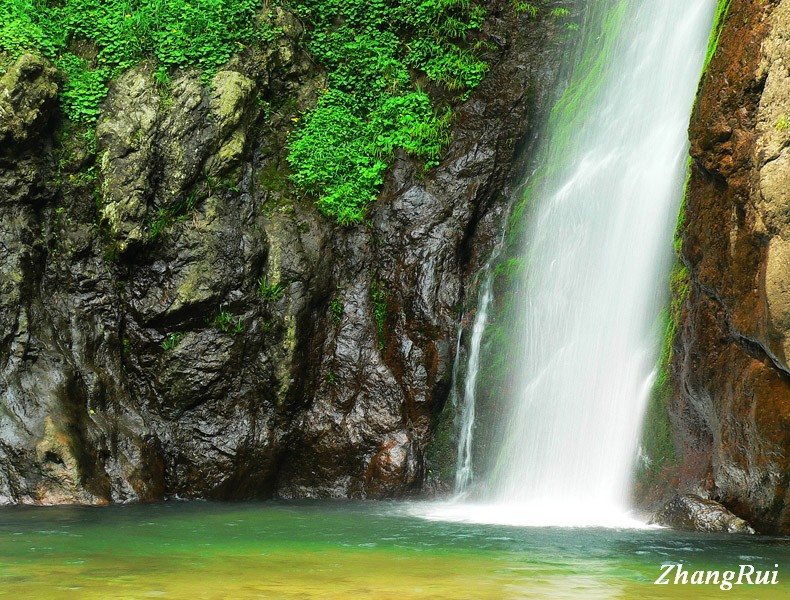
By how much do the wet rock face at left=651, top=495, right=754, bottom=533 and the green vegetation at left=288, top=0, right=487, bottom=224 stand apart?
21.1 feet

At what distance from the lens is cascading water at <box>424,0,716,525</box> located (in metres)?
9.47

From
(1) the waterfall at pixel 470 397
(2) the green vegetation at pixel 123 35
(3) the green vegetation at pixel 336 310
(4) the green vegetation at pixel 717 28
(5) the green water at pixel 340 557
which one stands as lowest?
(5) the green water at pixel 340 557

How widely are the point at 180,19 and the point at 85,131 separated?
7.51 ft

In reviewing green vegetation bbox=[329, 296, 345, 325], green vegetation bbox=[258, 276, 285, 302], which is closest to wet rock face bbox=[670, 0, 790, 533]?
green vegetation bbox=[329, 296, 345, 325]

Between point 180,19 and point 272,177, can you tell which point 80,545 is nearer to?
point 272,177

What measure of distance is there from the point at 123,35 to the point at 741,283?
376 inches

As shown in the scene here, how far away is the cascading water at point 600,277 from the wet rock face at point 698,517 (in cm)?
50

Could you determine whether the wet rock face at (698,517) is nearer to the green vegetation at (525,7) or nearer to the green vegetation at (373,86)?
the green vegetation at (373,86)

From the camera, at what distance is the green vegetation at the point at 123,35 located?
40.6 ft

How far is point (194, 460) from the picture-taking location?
11.2 meters

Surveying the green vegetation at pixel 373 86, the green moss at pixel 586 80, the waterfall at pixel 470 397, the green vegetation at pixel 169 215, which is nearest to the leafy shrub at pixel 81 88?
the green vegetation at pixel 169 215

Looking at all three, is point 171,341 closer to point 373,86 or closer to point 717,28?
point 373,86

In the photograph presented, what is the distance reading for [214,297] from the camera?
11586mm

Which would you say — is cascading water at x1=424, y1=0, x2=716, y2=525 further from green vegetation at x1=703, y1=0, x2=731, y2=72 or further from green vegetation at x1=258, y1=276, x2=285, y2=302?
green vegetation at x1=258, y1=276, x2=285, y2=302
